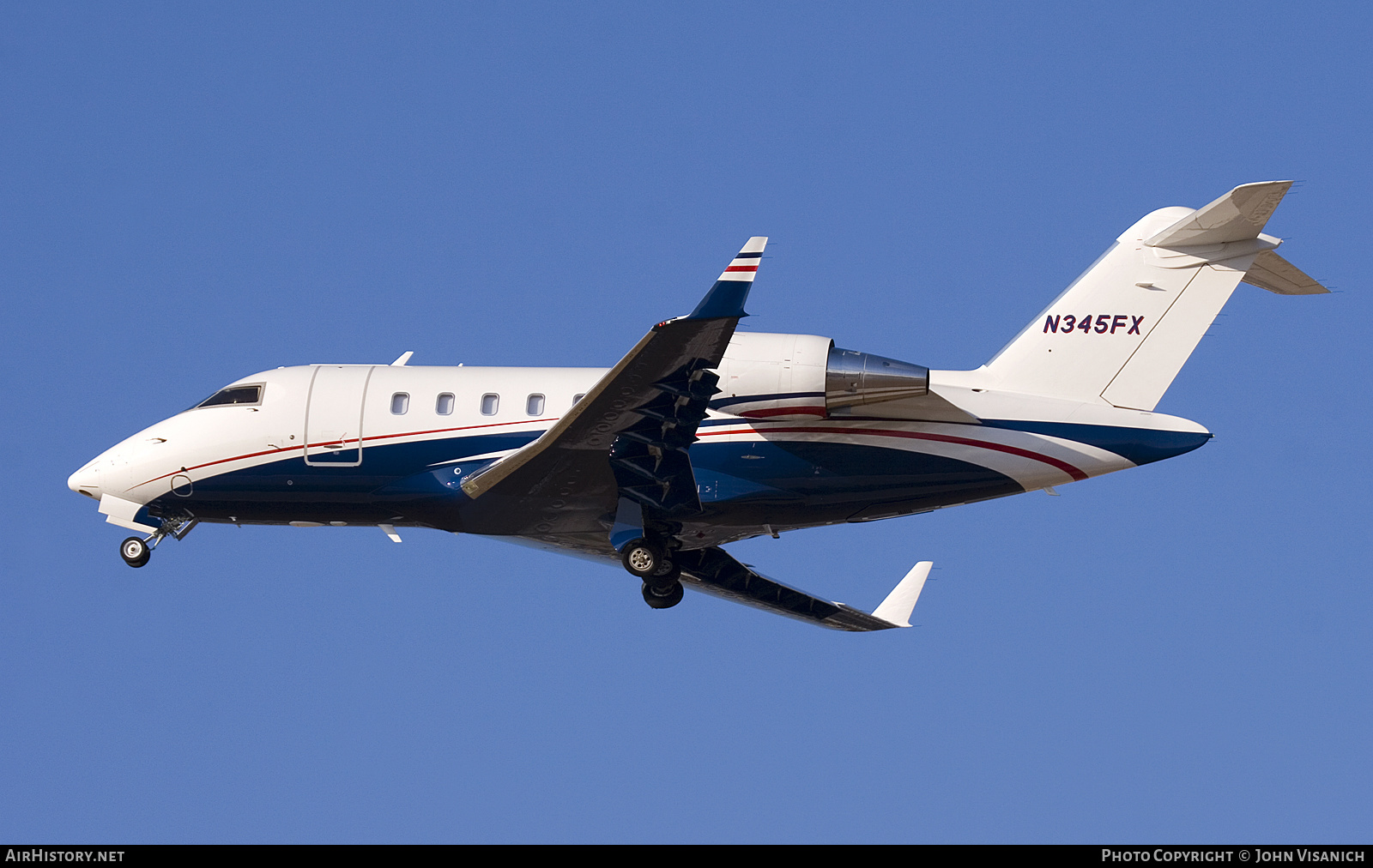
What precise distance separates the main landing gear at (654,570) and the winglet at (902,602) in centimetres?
464

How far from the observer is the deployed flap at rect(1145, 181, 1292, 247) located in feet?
70.7

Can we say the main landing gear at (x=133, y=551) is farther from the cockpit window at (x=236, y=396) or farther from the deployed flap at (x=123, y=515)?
the cockpit window at (x=236, y=396)

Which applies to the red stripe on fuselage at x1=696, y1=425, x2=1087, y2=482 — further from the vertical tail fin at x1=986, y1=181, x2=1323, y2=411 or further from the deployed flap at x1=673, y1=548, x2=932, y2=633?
the deployed flap at x1=673, y1=548, x2=932, y2=633

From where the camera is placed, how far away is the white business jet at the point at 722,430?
2184 centimetres

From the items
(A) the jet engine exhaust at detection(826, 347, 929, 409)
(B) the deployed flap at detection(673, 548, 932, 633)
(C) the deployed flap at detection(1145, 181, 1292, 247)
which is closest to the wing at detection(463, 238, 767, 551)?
(A) the jet engine exhaust at detection(826, 347, 929, 409)

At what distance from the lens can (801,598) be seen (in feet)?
91.3

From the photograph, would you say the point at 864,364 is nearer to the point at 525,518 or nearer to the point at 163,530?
the point at 525,518

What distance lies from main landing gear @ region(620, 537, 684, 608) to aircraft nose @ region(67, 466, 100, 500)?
8.18 metres

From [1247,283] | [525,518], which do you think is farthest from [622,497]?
[1247,283]

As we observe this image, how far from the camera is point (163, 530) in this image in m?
25.2

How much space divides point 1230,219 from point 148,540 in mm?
16189

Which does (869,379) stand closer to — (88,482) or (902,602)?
(902,602)

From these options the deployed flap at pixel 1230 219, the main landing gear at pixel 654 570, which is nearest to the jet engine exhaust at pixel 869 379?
A: the main landing gear at pixel 654 570

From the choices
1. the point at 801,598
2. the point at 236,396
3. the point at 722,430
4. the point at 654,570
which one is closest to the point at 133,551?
the point at 236,396
